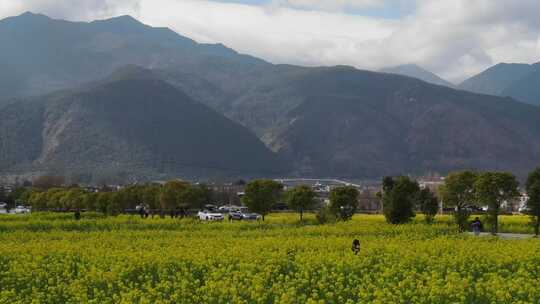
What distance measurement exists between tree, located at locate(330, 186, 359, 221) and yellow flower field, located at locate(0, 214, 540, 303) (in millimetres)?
29591

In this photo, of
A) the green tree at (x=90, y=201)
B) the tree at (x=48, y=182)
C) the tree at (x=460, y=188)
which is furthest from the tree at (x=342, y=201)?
the tree at (x=48, y=182)

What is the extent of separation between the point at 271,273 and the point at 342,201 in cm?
4001

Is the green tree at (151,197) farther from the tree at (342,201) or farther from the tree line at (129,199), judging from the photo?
the tree at (342,201)

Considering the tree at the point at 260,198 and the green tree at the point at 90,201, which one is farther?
the green tree at the point at 90,201

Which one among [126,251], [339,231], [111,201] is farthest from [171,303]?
[111,201]

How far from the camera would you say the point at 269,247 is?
30.7 meters

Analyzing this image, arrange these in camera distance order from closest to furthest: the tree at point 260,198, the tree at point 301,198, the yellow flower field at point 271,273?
the yellow flower field at point 271,273
the tree at point 260,198
the tree at point 301,198

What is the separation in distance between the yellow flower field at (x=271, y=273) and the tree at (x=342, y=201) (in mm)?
29591

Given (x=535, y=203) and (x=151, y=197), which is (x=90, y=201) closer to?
(x=151, y=197)

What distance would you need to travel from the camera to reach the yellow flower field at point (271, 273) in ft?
60.6

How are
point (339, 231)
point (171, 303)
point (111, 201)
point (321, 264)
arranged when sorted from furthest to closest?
point (111, 201) → point (339, 231) → point (321, 264) → point (171, 303)

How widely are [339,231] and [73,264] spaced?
21.3m

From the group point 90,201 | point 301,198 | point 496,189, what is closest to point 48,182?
point 90,201

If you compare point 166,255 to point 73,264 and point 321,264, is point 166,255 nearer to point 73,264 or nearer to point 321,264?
point 73,264
